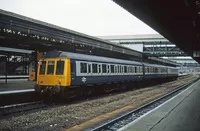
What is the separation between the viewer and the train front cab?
1605 cm

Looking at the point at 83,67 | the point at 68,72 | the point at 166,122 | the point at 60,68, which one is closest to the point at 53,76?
the point at 60,68

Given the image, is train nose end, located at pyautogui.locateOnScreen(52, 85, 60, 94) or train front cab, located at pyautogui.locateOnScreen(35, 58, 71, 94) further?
train front cab, located at pyautogui.locateOnScreen(35, 58, 71, 94)

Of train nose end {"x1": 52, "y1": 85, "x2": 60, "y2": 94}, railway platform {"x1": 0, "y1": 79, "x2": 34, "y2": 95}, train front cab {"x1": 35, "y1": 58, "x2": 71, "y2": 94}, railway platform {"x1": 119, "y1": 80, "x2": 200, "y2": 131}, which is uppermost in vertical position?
train front cab {"x1": 35, "y1": 58, "x2": 71, "y2": 94}

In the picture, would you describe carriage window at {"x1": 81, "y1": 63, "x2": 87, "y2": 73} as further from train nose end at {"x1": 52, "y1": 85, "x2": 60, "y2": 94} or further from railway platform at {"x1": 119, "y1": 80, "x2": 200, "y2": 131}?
railway platform at {"x1": 119, "y1": 80, "x2": 200, "y2": 131}

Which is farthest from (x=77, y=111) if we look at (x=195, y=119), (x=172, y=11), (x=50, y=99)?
(x=172, y=11)

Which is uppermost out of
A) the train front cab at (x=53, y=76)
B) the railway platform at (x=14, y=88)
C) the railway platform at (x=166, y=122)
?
the train front cab at (x=53, y=76)

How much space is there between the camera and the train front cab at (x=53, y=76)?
52.6 feet

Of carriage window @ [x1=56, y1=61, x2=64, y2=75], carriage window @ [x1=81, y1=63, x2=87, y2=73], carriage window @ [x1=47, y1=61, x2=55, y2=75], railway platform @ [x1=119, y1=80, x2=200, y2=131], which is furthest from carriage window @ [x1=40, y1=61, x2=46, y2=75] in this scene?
railway platform @ [x1=119, y1=80, x2=200, y2=131]

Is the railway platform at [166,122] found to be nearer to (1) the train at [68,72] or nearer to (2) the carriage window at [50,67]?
(1) the train at [68,72]

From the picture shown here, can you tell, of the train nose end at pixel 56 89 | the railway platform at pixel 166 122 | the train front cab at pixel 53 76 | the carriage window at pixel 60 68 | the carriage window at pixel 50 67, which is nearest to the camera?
the railway platform at pixel 166 122

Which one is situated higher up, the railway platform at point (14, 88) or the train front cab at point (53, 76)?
the train front cab at point (53, 76)

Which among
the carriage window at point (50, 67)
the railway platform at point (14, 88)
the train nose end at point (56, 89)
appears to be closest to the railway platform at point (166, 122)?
the train nose end at point (56, 89)

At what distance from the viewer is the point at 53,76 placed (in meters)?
16.6

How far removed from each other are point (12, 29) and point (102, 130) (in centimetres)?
1117
